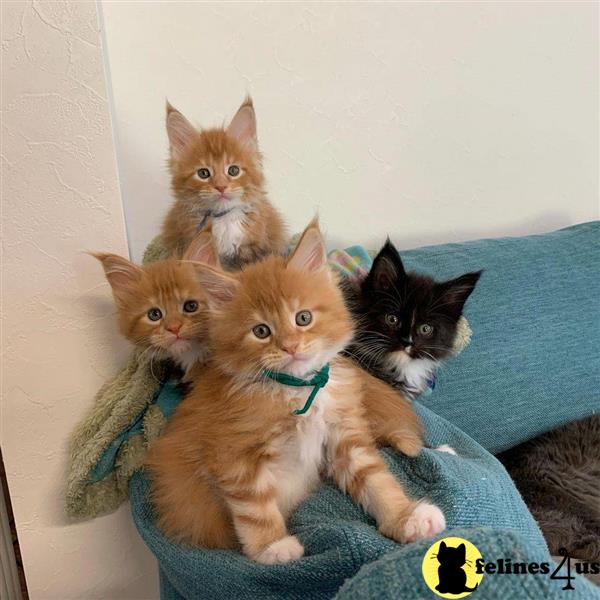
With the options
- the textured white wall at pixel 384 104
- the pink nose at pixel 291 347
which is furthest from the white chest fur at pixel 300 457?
the textured white wall at pixel 384 104

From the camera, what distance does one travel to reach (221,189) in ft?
3.36

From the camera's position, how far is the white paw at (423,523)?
2.35 ft

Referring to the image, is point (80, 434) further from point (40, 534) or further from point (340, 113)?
point (340, 113)

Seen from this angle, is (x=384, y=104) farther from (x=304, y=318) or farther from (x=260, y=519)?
(x=260, y=519)

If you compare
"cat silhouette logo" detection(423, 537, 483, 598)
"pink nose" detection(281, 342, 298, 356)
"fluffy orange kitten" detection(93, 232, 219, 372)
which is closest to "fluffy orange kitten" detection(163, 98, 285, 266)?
"fluffy orange kitten" detection(93, 232, 219, 372)

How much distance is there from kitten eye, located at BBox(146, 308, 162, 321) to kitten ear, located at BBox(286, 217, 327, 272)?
0.27m

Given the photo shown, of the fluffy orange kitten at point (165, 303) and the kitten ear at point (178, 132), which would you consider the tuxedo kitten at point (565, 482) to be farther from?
the kitten ear at point (178, 132)

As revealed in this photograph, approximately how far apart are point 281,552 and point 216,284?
1.36ft

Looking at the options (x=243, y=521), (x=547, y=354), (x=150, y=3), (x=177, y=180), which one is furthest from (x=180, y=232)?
(x=547, y=354)

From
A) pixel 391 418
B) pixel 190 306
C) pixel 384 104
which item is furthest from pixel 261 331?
pixel 384 104

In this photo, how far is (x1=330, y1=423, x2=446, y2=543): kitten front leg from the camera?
74cm

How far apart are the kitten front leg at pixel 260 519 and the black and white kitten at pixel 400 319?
0.34 m

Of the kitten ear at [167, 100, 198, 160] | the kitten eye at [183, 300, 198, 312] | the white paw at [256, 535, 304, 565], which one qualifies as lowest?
the white paw at [256, 535, 304, 565]

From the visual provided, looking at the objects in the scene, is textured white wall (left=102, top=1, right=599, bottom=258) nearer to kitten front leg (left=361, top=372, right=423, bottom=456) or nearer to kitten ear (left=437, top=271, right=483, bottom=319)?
kitten ear (left=437, top=271, right=483, bottom=319)
